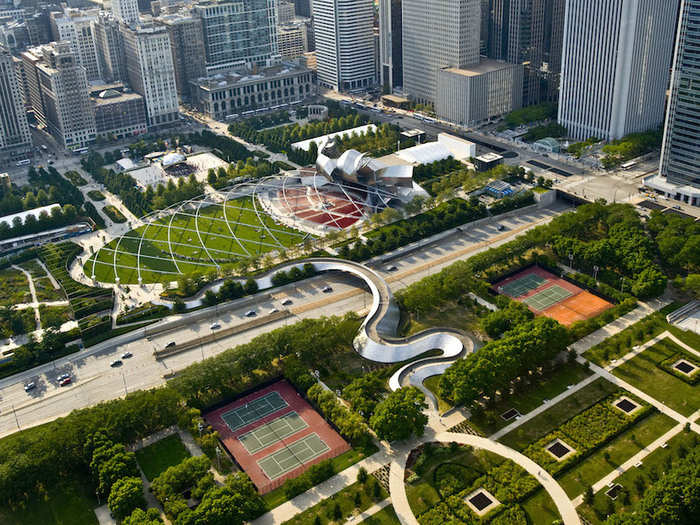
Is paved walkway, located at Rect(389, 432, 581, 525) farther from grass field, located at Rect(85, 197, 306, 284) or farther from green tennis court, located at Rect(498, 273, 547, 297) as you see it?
grass field, located at Rect(85, 197, 306, 284)

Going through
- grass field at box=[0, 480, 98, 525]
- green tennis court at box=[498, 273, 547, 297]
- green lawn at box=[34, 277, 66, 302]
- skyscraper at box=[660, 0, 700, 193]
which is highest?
skyscraper at box=[660, 0, 700, 193]

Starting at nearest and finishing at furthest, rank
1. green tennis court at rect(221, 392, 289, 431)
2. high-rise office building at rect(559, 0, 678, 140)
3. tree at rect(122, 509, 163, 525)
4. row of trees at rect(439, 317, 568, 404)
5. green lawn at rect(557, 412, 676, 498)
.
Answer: tree at rect(122, 509, 163, 525)
green lawn at rect(557, 412, 676, 498)
row of trees at rect(439, 317, 568, 404)
green tennis court at rect(221, 392, 289, 431)
high-rise office building at rect(559, 0, 678, 140)

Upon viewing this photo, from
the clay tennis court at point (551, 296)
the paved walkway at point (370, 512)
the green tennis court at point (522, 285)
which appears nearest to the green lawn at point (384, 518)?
the paved walkway at point (370, 512)

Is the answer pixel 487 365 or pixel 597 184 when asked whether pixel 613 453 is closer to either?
pixel 487 365

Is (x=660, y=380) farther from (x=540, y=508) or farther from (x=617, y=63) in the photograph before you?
(x=617, y=63)

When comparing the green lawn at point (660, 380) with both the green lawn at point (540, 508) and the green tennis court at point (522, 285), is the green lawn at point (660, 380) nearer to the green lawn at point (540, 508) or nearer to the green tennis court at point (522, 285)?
the green tennis court at point (522, 285)

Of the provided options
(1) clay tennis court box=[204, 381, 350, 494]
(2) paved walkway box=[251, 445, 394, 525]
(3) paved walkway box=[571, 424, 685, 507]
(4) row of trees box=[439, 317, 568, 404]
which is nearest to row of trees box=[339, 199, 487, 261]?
(4) row of trees box=[439, 317, 568, 404]
